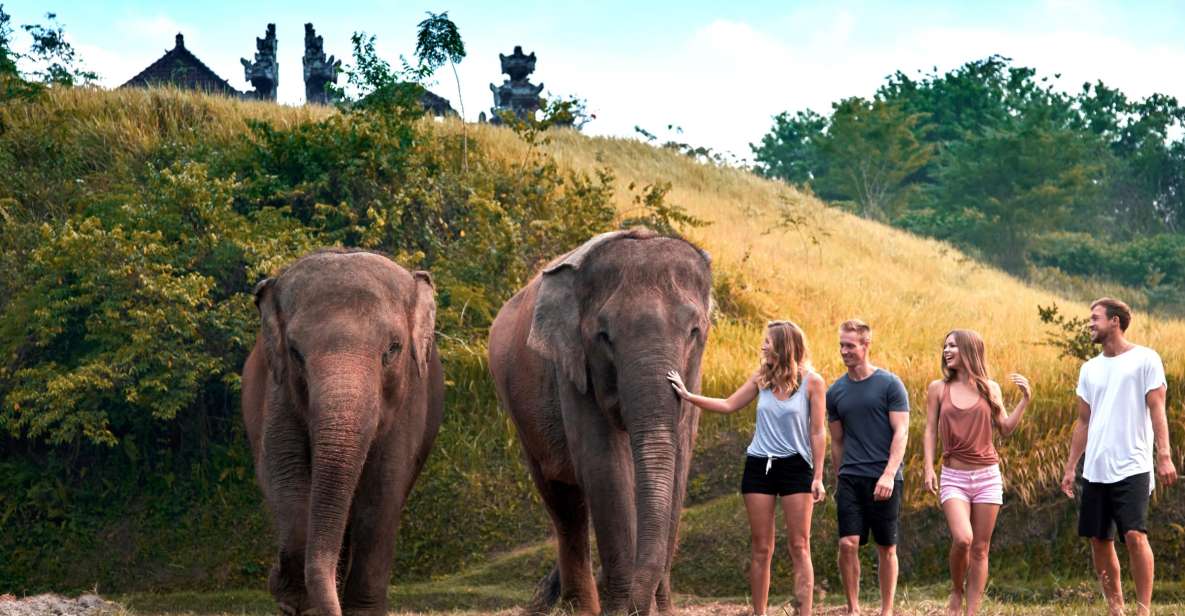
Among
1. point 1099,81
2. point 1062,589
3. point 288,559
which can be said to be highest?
point 1099,81

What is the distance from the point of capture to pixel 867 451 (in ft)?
31.1

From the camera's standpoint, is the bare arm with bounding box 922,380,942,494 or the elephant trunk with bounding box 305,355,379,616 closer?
the elephant trunk with bounding box 305,355,379,616

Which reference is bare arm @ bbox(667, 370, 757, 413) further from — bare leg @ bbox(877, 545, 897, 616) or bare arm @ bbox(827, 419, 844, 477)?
bare leg @ bbox(877, 545, 897, 616)

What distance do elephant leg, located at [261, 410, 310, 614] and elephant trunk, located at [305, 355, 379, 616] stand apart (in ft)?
2.80

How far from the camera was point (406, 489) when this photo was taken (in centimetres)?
1052

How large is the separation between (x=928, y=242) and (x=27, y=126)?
81.9 ft

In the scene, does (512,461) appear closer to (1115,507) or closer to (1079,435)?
(1079,435)

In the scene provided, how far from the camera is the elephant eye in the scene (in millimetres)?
9602

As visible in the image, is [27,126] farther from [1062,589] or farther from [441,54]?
[1062,589]

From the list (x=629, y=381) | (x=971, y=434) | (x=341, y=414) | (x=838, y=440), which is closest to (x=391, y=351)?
(x=341, y=414)

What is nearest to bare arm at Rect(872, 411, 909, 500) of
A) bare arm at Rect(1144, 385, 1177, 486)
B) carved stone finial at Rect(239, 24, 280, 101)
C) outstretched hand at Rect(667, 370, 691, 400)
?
outstretched hand at Rect(667, 370, 691, 400)

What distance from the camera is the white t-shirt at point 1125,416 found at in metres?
9.41

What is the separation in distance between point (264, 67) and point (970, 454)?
3384cm

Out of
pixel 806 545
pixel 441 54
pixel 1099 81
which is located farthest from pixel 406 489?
pixel 1099 81
